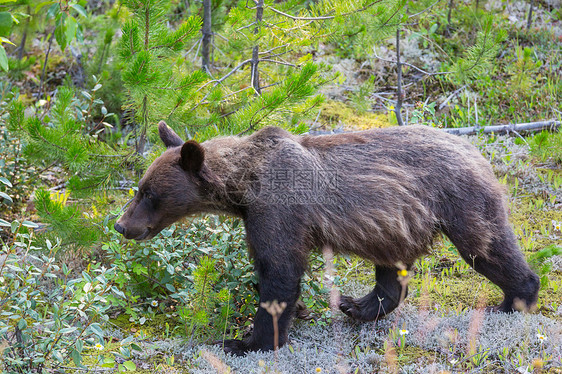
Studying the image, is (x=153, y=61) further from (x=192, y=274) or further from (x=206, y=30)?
(x=206, y=30)

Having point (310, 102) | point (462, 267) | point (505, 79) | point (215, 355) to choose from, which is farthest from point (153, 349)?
point (505, 79)

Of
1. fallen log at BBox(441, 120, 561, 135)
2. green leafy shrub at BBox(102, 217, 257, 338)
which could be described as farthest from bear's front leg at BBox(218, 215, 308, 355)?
fallen log at BBox(441, 120, 561, 135)

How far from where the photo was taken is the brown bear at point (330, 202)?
4035mm

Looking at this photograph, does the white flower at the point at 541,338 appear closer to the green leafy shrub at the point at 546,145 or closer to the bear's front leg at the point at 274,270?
the bear's front leg at the point at 274,270

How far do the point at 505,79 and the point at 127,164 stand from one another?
5990 mm

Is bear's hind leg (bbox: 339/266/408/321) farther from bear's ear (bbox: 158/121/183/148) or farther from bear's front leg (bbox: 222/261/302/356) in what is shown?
bear's ear (bbox: 158/121/183/148)

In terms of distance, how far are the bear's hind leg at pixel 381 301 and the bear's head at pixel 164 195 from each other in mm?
1532

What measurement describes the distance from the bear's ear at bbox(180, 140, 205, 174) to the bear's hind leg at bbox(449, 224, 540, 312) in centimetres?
201

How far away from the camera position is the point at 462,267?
205 inches

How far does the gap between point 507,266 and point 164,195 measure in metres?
2.67

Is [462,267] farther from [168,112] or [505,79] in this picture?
[505,79]

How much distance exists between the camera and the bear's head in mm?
4109

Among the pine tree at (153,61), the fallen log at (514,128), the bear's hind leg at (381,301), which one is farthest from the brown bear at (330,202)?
the fallen log at (514,128)

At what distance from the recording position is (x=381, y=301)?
15.1 ft
